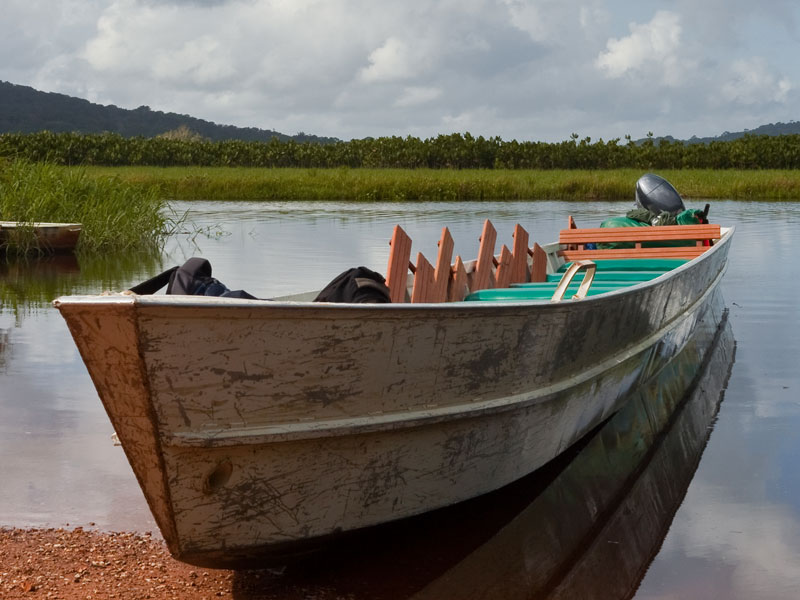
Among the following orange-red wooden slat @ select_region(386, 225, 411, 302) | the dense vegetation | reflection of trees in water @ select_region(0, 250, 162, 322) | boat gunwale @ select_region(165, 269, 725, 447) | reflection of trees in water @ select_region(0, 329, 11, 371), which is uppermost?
the dense vegetation

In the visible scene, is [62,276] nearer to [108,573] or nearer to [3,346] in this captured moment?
[3,346]

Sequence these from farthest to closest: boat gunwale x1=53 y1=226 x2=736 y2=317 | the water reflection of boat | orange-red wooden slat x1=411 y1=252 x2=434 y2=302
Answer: orange-red wooden slat x1=411 y1=252 x2=434 y2=302
the water reflection of boat
boat gunwale x1=53 y1=226 x2=736 y2=317

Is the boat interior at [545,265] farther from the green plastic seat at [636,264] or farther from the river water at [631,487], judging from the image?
the river water at [631,487]

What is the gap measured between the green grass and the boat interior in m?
7.84

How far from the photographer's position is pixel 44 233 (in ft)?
45.1

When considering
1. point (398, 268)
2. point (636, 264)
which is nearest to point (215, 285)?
point (398, 268)

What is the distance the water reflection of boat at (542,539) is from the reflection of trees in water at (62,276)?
5.95 metres

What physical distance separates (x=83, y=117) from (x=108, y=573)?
140 meters

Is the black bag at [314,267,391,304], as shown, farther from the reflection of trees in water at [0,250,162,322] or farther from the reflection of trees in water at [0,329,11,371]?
the reflection of trees in water at [0,250,162,322]

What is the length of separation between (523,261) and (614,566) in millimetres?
3865

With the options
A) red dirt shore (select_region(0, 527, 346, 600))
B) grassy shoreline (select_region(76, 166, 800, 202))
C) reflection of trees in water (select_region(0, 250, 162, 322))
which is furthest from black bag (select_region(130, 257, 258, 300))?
grassy shoreline (select_region(76, 166, 800, 202))

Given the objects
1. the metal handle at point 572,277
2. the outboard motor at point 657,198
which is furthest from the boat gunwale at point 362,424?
the outboard motor at point 657,198

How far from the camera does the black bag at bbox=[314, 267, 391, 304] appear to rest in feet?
14.0

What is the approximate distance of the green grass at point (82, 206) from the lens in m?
14.0
